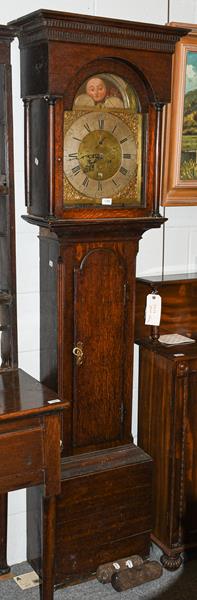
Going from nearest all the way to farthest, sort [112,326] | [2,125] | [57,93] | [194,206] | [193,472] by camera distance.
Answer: [57,93] → [2,125] → [112,326] → [193,472] → [194,206]

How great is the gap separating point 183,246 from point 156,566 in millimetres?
1317

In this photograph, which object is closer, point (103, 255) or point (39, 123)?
point (39, 123)

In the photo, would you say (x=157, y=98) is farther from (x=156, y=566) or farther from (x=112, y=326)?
(x=156, y=566)

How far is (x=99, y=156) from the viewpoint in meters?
2.49

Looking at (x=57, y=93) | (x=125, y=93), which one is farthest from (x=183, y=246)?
(x=57, y=93)

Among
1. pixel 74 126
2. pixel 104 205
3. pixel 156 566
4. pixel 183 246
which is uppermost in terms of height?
pixel 74 126

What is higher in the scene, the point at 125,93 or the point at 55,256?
the point at 125,93

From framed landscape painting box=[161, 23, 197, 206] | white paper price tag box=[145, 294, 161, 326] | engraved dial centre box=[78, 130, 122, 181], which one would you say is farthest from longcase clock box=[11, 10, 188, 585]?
framed landscape painting box=[161, 23, 197, 206]

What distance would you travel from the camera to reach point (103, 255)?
2.60 m

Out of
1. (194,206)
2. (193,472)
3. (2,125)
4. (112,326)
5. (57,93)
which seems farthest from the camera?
(194,206)

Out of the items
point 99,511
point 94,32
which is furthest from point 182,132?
point 99,511

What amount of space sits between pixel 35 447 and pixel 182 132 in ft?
4.59

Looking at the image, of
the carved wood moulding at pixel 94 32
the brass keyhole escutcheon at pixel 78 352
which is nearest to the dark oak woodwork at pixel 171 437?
the brass keyhole escutcheon at pixel 78 352

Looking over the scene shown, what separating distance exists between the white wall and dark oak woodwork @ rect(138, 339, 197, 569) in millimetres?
203
